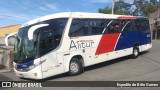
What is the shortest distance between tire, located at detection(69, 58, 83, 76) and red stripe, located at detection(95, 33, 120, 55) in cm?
178

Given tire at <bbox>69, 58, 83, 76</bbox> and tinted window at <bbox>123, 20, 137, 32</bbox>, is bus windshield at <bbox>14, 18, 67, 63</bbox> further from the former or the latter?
tinted window at <bbox>123, 20, 137, 32</bbox>

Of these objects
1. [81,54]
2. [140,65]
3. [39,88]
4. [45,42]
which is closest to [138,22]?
[140,65]

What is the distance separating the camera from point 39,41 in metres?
13.5

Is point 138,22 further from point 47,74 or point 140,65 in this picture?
point 47,74


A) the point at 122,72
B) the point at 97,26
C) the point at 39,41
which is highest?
the point at 97,26

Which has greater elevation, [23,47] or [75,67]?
[23,47]

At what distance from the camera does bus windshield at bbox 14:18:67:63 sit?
13.4 meters

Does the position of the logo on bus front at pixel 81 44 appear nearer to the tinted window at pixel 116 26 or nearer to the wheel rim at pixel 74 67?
the wheel rim at pixel 74 67

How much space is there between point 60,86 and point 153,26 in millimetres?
55881

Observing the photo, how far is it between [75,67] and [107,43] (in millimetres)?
3334

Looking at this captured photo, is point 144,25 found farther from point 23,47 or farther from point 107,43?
point 23,47

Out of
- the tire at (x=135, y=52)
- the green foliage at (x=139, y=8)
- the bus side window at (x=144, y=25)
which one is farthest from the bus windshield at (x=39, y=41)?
the green foliage at (x=139, y=8)

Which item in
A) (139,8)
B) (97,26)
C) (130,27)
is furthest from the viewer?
(139,8)

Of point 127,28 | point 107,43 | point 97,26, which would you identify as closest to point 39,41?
point 97,26
